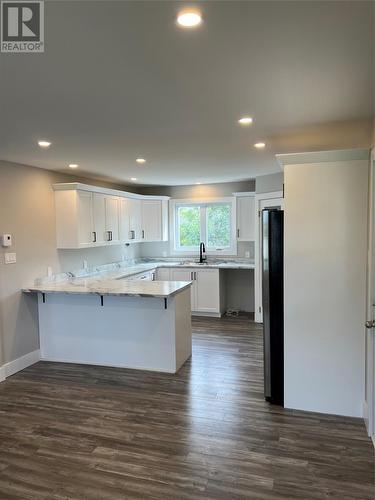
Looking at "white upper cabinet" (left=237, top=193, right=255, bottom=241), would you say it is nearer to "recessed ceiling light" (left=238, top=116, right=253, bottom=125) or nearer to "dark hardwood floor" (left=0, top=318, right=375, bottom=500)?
"dark hardwood floor" (left=0, top=318, right=375, bottom=500)

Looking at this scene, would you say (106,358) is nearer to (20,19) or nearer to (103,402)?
(103,402)

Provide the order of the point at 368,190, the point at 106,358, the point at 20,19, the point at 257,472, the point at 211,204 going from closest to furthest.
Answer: the point at 20,19, the point at 257,472, the point at 368,190, the point at 106,358, the point at 211,204

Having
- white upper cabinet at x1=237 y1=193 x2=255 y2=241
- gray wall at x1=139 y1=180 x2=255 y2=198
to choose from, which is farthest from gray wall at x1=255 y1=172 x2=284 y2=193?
gray wall at x1=139 y1=180 x2=255 y2=198

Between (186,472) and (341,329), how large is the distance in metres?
1.71

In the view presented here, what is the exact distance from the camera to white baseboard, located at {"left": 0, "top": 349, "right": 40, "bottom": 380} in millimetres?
4231

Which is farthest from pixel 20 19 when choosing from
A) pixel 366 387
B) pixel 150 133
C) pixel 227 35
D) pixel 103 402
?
pixel 366 387

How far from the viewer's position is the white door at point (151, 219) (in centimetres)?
731

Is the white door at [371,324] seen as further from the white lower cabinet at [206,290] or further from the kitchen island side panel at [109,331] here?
the white lower cabinet at [206,290]

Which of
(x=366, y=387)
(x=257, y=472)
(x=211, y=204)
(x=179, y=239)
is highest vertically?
(x=211, y=204)

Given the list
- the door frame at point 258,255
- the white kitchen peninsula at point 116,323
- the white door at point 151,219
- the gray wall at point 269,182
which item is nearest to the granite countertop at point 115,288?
the white kitchen peninsula at point 116,323

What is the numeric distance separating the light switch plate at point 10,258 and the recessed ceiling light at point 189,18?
140 inches

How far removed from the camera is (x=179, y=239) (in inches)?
306

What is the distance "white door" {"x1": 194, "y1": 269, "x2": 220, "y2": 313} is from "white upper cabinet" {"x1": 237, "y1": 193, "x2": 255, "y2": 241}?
844mm

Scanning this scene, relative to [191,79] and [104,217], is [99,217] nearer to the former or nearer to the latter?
[104,217]
